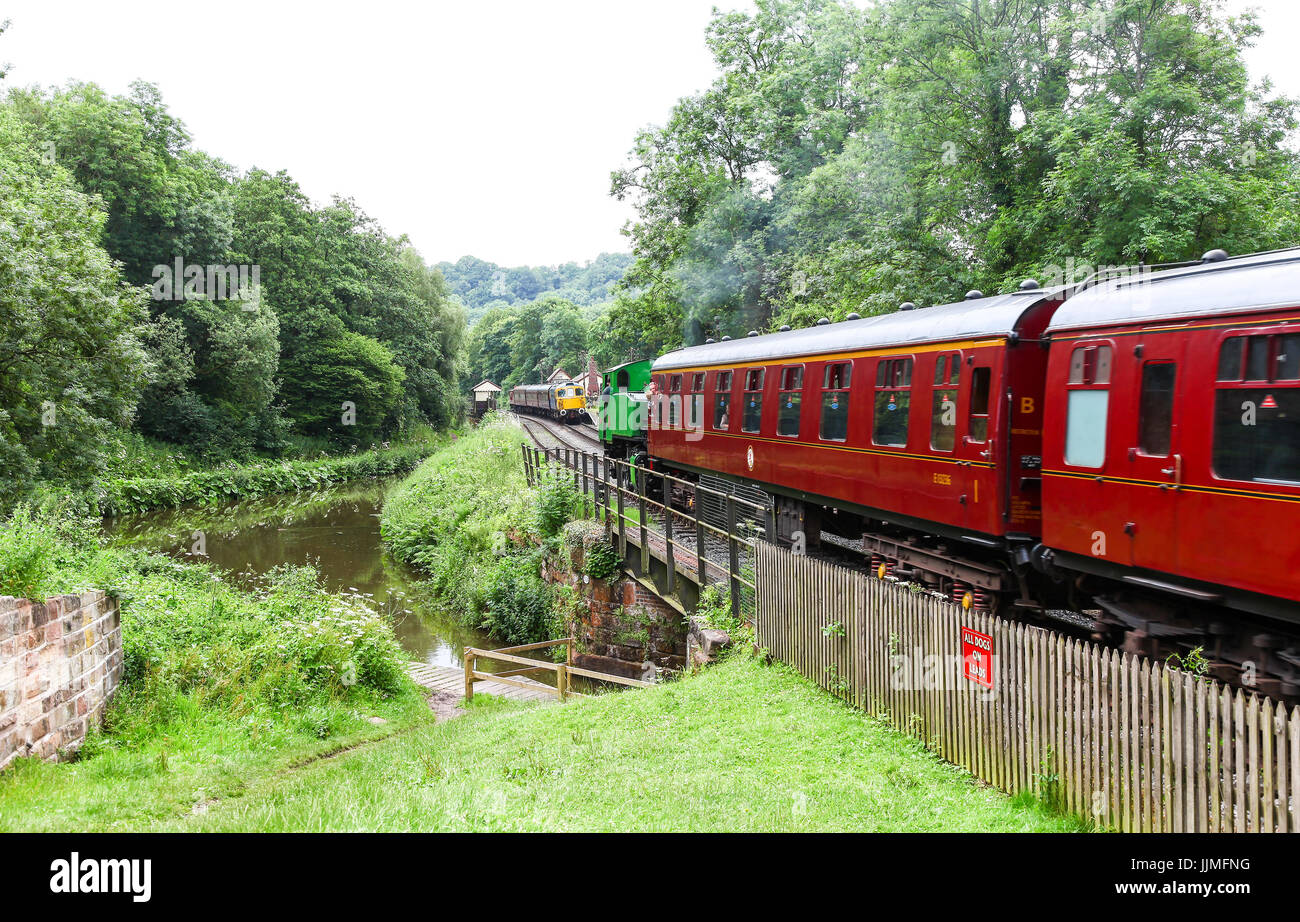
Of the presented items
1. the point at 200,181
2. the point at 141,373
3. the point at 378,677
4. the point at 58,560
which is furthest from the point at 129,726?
the point at 200,181

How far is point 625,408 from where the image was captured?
23516 mm

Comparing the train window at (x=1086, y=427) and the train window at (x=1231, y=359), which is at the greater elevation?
the train window at (x=1231, y=359)

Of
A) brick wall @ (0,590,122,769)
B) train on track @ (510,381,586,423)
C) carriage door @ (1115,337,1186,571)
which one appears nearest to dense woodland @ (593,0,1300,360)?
carriage door @ (1115,337,1186,571)

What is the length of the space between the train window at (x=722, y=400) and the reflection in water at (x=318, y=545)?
7.91m

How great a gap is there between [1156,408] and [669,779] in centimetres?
464

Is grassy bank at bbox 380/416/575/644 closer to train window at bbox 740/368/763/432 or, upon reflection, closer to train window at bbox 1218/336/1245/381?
train window at bbox 740/368/763/432

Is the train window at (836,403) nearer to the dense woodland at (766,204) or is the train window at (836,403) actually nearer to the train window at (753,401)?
the train window at (753,401)

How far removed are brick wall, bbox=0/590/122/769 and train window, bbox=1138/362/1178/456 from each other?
9334 millimetres

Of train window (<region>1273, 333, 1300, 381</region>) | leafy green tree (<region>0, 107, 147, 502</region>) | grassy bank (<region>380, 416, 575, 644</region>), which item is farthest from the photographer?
grassy bank (<region>380, 416, 575, 644</region>)

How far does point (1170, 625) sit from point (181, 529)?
3193cm

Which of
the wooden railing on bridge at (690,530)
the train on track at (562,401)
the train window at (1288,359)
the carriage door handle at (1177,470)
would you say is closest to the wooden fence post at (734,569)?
the wooden railing on bridge at (690,530)

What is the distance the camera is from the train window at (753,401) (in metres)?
14.2

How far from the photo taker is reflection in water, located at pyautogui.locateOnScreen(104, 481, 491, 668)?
21.4m

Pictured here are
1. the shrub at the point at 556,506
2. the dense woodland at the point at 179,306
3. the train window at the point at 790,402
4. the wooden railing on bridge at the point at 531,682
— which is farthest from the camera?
the shrub at the point at 556,506
